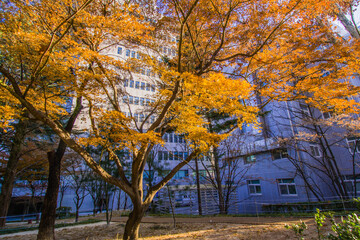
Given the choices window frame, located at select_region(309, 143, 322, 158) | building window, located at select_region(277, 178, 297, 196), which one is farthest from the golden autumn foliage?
building window, located at select_region(277, 178, 297, 196)

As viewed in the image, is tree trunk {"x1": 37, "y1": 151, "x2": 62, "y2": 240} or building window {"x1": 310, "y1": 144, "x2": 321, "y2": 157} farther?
building window {"x1": 310, "y1": 144, "x2": 321, "y2": 157}

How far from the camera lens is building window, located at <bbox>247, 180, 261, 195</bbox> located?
52.5 feet

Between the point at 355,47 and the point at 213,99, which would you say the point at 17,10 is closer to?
the point at 213,99

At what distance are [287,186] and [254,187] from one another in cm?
307

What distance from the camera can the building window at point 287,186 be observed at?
13.6 metres

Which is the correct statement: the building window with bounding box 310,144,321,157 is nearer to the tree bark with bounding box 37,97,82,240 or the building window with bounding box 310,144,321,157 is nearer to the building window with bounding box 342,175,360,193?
the building window with bounding box 342,175,360,193

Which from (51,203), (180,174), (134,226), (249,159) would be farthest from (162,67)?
(180,174)

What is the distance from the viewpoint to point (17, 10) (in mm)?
5477

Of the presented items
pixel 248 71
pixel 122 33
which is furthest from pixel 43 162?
pixel 248 71

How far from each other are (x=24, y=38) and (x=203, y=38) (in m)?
5.64

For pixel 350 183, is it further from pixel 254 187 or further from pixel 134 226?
pixel 134 226

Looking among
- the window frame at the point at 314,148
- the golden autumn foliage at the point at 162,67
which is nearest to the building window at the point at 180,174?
the window frame at the point at 314,148

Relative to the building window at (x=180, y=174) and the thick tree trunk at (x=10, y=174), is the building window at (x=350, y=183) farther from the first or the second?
the thick tree trunk at (x=10, y=174)

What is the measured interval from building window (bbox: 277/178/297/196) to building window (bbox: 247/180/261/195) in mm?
1983
